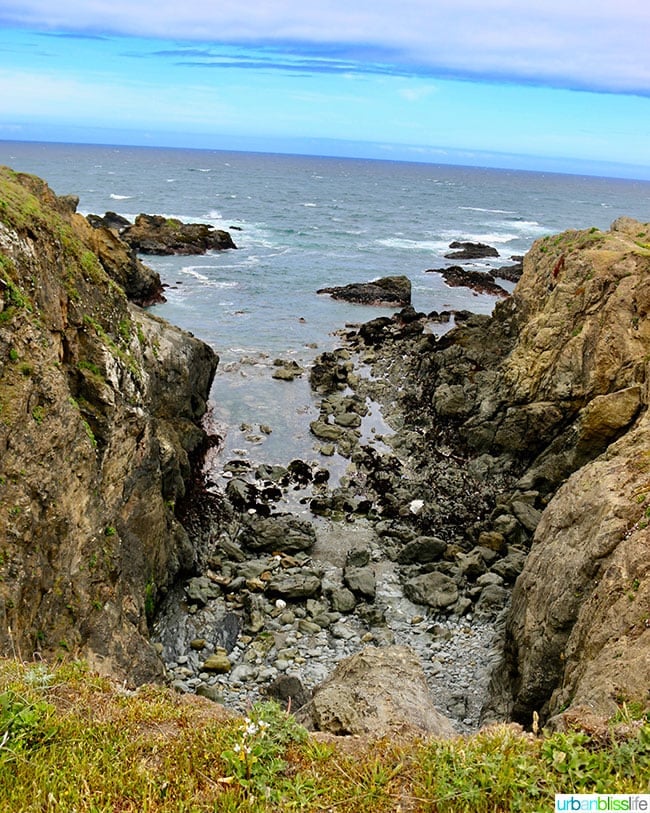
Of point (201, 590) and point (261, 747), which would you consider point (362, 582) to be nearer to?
point (201, 590)

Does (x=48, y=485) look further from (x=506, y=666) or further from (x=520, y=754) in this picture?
(x=506, y=666)

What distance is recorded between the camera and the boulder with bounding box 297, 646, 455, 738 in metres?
8.81

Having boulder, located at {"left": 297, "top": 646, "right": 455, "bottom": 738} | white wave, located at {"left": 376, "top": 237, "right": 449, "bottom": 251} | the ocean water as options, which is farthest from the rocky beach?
white wave, located at {"left": 376, "top": 237, "right": 449, "bottom": 251}

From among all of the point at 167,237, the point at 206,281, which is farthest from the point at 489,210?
the point at 206,281

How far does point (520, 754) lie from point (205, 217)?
9675 centimetres

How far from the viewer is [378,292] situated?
56531 mm

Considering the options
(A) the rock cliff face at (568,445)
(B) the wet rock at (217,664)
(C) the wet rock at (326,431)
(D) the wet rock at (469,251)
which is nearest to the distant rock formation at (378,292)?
(A) the rock cliff face at (568,445)

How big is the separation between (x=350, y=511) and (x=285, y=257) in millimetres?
53416

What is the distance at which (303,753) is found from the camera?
20.4 ft

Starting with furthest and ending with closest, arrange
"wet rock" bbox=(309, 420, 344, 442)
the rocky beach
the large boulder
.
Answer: "wet rock" bbox=(309, 420, 344, 442) → the rocky beach → the large boulder

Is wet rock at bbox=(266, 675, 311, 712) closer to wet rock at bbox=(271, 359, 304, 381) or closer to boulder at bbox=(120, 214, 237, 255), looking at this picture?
wet rock at bbox=(271, 359, 304, 381)

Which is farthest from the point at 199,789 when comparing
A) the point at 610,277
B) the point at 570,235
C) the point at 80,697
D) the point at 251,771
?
the point at 570,235

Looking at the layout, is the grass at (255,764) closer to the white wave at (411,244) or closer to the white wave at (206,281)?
the white wave at (206,281)

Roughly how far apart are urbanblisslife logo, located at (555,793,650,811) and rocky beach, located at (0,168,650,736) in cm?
184
